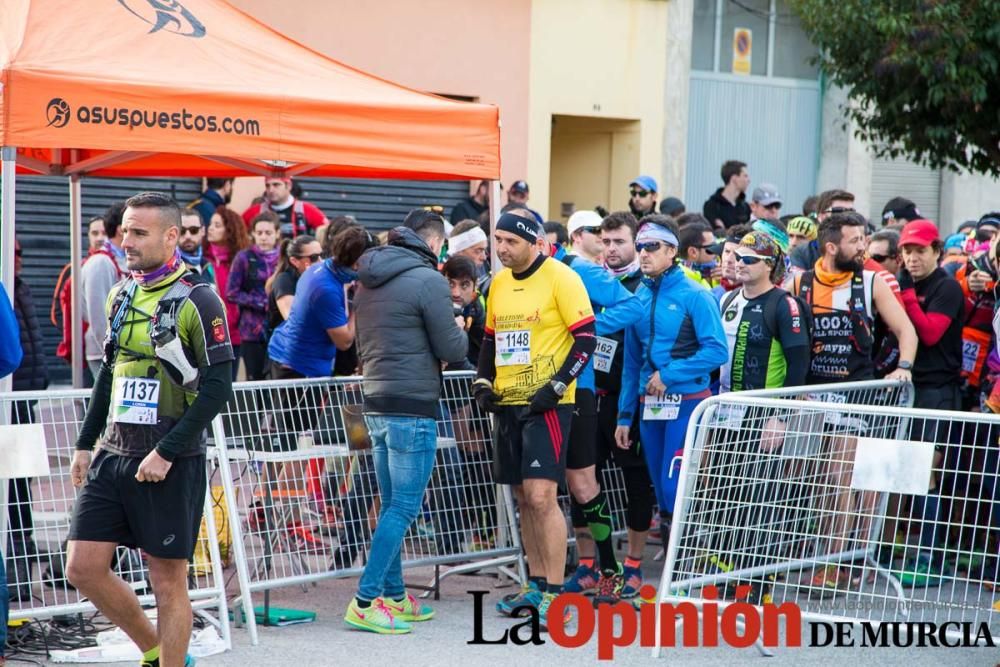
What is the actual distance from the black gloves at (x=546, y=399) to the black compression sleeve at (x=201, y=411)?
196 cm

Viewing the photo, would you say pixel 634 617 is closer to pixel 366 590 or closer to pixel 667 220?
pixel 366 590

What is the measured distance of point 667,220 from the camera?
766cm

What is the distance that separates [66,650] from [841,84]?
1253 cm

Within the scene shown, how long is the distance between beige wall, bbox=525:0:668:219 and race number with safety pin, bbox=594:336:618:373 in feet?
29.7

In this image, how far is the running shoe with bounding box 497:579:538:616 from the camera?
7.29 metres

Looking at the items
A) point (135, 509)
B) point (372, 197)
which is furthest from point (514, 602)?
point (372, 197)

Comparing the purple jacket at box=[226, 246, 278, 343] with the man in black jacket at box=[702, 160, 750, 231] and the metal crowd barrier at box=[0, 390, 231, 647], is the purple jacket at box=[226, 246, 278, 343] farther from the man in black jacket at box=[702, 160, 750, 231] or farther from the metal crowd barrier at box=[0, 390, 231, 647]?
the man in black jacket at box=[702, 160, 750, 231]

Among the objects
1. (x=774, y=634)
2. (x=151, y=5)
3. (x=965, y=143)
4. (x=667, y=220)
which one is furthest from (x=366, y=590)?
(x=965, y=143)

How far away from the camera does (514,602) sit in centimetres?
733

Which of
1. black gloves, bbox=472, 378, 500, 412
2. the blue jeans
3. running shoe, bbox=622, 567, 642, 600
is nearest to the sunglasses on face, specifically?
black gloves, bbox=472, 378, 500, 412

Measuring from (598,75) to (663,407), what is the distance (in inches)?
419

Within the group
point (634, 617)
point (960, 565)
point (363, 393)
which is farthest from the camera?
point (363, 393)

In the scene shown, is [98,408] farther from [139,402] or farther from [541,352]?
[541,352]

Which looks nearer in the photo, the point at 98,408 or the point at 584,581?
the point at 98,408
